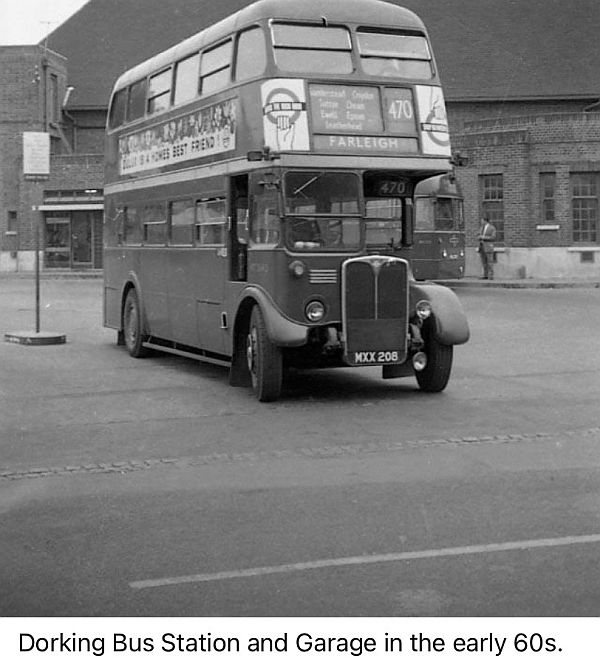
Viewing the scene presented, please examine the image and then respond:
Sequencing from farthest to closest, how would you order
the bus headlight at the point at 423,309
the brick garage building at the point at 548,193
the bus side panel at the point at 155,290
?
the brick garage building at the point at 548,193
the bus side panel at the point at 155,290
the bus headlight at the point at 423,309

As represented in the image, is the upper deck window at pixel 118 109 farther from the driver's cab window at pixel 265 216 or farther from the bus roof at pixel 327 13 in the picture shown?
the driver's cab window at pixel 265 216

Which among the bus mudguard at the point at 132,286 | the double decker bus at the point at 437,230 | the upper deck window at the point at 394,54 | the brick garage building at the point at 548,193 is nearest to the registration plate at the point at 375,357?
the upper deck window at the point at 394,54

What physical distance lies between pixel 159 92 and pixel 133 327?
3441mm

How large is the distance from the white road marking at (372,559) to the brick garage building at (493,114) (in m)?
35.0

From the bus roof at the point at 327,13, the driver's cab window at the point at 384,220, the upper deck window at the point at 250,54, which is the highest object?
the bus roof at the point at 327,13

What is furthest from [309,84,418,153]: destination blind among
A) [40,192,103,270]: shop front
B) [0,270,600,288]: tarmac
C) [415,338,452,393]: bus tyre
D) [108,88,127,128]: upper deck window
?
[40,192,103,270]: shop front

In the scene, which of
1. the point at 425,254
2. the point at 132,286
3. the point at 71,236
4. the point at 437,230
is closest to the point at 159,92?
the point at 132,286

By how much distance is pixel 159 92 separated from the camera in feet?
54.0

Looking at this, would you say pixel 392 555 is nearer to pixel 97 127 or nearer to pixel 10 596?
pixel 10 596

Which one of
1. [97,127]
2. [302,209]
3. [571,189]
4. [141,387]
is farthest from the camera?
[97,127]

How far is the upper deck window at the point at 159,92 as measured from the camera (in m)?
16.1

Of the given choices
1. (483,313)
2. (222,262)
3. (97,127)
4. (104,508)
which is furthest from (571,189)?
(104,508)

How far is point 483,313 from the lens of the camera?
25938 mm
